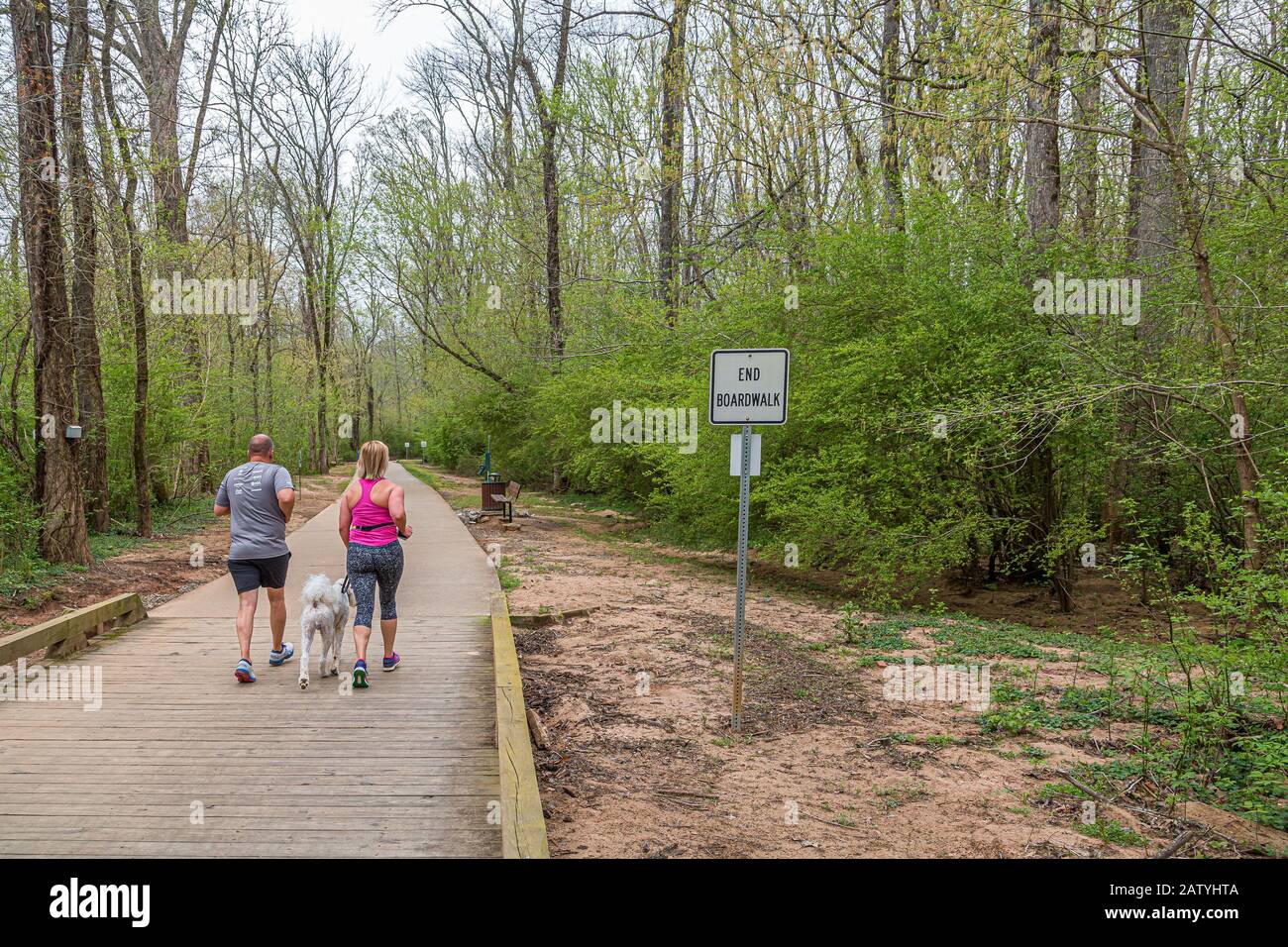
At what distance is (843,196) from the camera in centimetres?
2722

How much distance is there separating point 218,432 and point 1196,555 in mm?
24095

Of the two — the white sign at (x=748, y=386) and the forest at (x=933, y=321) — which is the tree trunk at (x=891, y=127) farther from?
the white sign at (x=748, y=386)

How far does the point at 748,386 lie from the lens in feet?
22.2

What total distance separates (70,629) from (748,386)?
21.5 feet

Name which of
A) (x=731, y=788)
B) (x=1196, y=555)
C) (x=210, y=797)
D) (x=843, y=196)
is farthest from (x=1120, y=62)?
(x=843, y=196)

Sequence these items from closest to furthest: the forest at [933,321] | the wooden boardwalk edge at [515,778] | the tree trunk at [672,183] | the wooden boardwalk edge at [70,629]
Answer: the wooden boardwalk edge at [515,778], the wooden boardwalk edge at [70,629], the forest at [933,321], the tree trunk at [672,183]

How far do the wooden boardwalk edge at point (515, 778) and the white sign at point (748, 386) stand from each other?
2.65 meters

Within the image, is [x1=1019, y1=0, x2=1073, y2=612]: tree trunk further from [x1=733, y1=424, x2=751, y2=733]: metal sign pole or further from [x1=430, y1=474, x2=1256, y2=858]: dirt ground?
[x1=733, y1=424, x2=751, y2=733]: metal sign pole

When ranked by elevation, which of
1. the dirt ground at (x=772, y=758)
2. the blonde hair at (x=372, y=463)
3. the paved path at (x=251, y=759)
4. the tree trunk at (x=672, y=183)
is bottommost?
the dirt ground at (x=772, y=758)

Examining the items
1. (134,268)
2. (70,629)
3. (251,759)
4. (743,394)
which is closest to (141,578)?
(70,629)

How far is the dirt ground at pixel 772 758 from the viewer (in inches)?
193

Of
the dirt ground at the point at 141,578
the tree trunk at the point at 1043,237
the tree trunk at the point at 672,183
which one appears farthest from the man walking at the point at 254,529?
the tree trunk at the point at 672,183

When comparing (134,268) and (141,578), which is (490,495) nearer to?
(134,268)
